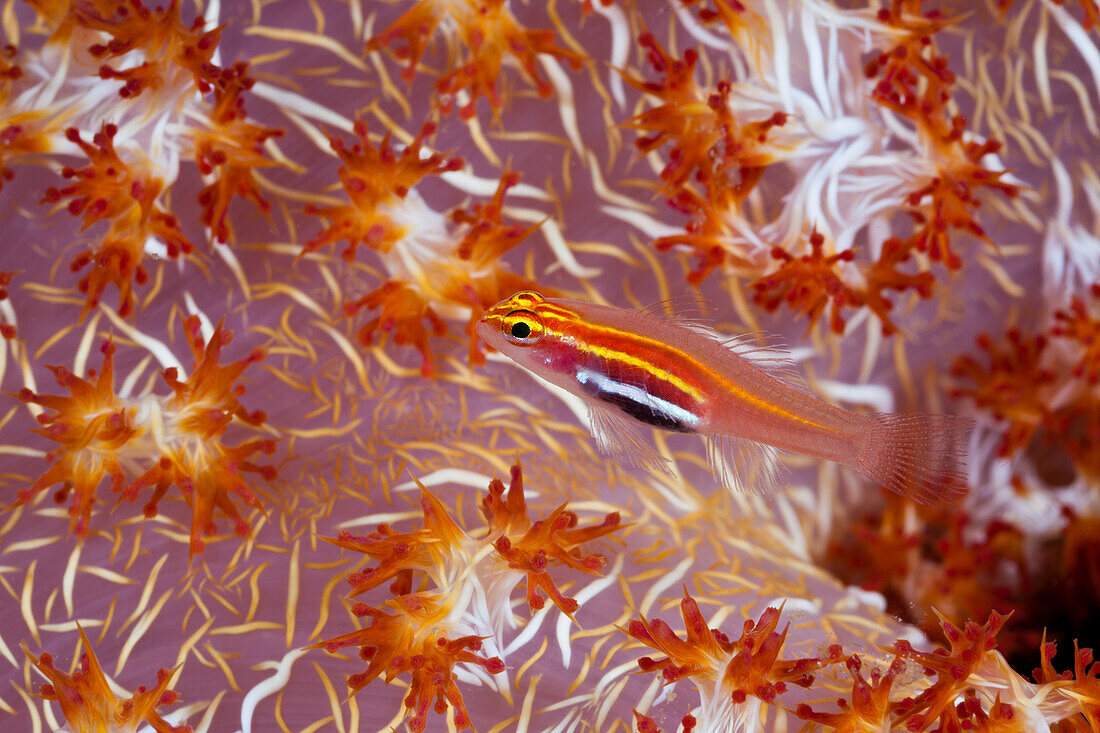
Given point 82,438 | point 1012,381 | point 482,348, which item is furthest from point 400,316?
point 1012,381

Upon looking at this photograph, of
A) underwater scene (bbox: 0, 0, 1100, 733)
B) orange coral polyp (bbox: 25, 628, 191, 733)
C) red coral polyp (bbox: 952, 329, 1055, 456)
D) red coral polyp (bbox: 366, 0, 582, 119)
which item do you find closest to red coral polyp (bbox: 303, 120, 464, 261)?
underwater scene (bbox: 0, 0, 1100, 733)

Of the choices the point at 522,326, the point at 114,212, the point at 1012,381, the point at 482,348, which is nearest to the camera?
the point at 522,326

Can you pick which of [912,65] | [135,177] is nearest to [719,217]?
[912,65]

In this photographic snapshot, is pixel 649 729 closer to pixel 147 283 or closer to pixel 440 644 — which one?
pixel 440 644

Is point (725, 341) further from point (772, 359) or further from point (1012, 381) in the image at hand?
point (1012, 381)

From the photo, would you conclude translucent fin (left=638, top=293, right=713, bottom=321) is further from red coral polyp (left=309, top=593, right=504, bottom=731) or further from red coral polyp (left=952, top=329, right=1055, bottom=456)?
red coral polyp (left=952, top=329, right=1055, bottom=456)

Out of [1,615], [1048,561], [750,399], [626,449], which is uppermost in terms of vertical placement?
[750,399]

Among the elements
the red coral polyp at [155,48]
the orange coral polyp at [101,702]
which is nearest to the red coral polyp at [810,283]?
the red coral polyp at [155,48]

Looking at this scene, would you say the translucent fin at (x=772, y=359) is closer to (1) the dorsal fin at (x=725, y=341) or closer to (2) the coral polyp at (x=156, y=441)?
(1) the dorsal fin at (x=725, y=341)
